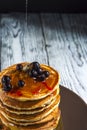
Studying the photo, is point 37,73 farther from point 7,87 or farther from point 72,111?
point 72,111

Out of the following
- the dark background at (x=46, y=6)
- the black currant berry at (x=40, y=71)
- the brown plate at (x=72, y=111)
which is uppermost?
the dark background at (x=46, y=6)

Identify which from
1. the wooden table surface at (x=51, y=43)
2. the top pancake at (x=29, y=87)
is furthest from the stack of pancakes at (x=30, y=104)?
the wooden table surface at (x=51, y=43)

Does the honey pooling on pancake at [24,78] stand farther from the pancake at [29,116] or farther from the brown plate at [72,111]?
the brown plate at [72,111]

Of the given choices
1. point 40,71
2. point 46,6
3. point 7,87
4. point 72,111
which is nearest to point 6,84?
point 7,87

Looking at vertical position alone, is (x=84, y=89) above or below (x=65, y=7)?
below

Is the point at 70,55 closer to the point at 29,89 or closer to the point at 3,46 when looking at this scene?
the point at 3,46

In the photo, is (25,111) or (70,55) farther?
(70,55)

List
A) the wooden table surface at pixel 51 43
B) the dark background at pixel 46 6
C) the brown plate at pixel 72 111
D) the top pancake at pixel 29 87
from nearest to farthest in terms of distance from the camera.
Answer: the top pancake at pixel 29 87, the brown plate at pixel 72 111, the wooden table surface at pixel 51 43, the dark background at pixel 46 6

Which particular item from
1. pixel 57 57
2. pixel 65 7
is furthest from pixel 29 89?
pixel 65 7
